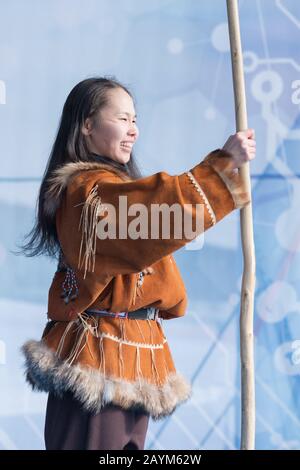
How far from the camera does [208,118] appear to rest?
9.30 feet

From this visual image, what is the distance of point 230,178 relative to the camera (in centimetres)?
163

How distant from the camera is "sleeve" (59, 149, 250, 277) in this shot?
162cm

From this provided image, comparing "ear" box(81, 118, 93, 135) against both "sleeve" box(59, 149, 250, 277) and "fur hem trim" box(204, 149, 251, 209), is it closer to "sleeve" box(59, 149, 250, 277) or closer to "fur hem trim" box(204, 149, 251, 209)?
"sleeve" box(59, 149, 250, 277)

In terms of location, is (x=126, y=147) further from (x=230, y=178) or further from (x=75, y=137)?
(x=230, y=178)

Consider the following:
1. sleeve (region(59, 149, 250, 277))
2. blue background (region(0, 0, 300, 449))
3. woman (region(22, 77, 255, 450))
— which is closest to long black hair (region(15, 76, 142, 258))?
woman (region(22, 77, 255, 450))

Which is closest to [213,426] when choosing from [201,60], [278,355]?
[278,355]

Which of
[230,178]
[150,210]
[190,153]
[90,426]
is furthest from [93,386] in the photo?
[190,153]

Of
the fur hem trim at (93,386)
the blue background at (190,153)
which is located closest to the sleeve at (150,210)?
the fur hem trim at (93,386)

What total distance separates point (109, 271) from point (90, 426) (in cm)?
31

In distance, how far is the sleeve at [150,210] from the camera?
1.62 metres

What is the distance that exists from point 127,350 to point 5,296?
114cm

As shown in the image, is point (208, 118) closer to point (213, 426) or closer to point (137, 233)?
point (213, 426)

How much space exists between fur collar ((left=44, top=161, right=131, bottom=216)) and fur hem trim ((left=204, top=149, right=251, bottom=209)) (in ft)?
0.81

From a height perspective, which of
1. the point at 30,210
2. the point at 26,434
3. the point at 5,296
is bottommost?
the point at 26,434
